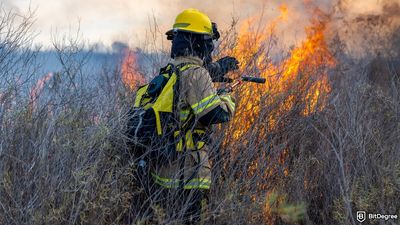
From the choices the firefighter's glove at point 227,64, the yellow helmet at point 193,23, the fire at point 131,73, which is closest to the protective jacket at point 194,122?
the yellow helmet at point 193,23

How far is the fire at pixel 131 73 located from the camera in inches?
243

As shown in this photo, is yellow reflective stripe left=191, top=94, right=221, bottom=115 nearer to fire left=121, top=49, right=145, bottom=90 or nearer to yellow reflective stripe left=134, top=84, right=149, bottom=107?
yellow reflective stripe left=134, top=84, right=149, bottom=107

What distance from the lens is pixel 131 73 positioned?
6496mm

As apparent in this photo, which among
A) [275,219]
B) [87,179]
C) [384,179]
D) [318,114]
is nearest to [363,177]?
[384,179]

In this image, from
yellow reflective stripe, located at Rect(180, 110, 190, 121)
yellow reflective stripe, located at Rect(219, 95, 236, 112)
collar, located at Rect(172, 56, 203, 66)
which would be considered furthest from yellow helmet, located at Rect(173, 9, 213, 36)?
yellow reflective stripe, located at Rect(180, 110, 190, 121)

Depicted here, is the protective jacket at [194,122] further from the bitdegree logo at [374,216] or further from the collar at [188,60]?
the bitdegree logo at [374,216]

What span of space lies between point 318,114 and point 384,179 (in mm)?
1713

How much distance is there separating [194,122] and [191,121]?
0.04 metres

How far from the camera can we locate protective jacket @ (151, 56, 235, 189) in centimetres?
354

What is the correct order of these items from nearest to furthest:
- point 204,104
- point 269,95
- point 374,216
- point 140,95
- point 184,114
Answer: point 204,104, point 184,114, point 140,95, point 374,216, point 269,95

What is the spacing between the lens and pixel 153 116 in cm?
360

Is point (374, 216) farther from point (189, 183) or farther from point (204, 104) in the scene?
point (204, 104)

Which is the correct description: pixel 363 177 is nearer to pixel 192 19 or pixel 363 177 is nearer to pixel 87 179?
pixel 192 19

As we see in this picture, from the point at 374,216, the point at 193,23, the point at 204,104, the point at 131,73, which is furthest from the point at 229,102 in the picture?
the point at 131,73
